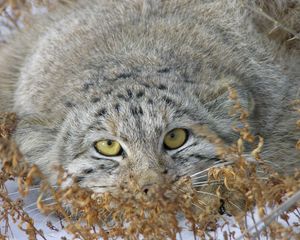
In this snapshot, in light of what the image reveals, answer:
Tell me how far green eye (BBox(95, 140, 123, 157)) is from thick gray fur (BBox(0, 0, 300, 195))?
1.6 inches

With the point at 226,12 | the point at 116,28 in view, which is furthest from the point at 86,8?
the point at 226,12

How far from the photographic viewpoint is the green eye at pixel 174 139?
3.93m

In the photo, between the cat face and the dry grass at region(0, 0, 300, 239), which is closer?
the dry grass at region(0, 0, 300, 239)

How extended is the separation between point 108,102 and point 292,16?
183cm

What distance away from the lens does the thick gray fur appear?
3.89m

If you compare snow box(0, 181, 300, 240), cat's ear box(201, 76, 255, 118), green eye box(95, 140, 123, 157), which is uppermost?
cat's ear box(201, 76, 255, 118)

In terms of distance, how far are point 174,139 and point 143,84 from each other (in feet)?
1.27

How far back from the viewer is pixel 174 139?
155 inches

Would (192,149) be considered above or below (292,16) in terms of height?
below

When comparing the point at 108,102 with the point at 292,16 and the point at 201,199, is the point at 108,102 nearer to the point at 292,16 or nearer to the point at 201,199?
the point at 201,199

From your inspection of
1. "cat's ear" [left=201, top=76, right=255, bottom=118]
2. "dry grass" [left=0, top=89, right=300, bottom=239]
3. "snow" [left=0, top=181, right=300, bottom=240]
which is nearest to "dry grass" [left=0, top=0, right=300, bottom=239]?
"dry grass" [left=0, top=89, right=300, bottom=239]

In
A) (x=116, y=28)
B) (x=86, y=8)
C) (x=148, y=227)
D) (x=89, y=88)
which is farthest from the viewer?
(x=86, y=8)

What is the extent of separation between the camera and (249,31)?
4871mm

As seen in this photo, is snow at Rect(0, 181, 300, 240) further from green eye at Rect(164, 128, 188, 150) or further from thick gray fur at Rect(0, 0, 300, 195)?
green eye at Rect(164, 128, 188, 150)
